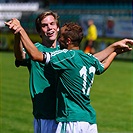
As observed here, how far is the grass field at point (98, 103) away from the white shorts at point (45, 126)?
13.8ft

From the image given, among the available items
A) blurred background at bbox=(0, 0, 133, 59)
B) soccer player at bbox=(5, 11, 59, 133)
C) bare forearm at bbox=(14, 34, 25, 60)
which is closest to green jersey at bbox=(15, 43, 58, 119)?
soccer player at bbox=(5, 11, 59, 133)

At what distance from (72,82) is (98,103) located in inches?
335

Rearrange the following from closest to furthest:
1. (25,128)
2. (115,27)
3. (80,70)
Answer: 1. (80,70)
2. (25,128)
3. (115,27)

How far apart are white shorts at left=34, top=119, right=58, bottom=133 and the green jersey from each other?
5 centimetres

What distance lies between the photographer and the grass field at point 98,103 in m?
10.4

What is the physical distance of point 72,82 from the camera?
4.94 m

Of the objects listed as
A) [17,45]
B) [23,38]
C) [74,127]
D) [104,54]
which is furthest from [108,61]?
[23,38]

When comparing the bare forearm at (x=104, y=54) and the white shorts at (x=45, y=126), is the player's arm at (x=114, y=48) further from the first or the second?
the white shorts at (x=45, y=126)

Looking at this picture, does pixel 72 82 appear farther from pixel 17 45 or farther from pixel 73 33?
pixel 17 45

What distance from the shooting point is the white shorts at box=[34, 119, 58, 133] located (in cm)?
533

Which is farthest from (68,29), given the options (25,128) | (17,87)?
(17,87)

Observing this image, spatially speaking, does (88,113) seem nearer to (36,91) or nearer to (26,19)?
(36,91)

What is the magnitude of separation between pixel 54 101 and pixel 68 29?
2.71ft

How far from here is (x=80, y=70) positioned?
4.93 meters
